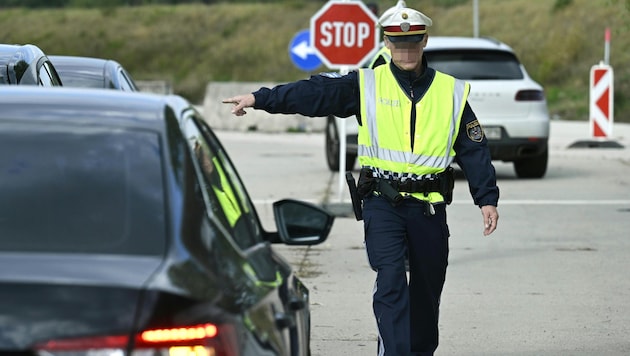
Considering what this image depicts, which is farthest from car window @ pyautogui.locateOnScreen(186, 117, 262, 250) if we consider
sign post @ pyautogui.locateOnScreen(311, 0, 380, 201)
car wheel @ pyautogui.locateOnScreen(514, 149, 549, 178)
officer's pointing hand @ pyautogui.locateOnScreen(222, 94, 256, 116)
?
car wheel @ pyautogui.locateOnScreen(514, 149, 549, 178)

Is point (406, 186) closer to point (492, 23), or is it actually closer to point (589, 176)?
point (589, 176)

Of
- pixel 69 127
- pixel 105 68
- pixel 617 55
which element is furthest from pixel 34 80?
pixel 617 55

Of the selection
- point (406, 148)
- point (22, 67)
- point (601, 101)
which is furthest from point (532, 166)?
point (22, 67)

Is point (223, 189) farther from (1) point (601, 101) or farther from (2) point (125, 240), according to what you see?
(1) point (601, 101)

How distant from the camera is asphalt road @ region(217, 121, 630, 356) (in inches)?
319

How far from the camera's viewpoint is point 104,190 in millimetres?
3740

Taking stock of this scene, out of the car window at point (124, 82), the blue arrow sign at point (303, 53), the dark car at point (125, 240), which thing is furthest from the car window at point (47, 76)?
the blue arrow sign at point (303, 53)

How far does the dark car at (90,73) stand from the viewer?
11.0 meters

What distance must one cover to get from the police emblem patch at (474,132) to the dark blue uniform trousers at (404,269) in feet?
1.01

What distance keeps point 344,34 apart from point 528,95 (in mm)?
3467

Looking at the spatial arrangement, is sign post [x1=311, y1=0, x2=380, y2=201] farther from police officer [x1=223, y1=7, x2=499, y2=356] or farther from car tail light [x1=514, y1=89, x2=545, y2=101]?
police officer [x1=223, y1=7, x2=499, y2=356]

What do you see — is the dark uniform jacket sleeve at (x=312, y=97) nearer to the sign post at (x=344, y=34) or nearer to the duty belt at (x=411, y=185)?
the duty belt at (x=411, y=185)

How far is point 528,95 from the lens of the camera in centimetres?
1733

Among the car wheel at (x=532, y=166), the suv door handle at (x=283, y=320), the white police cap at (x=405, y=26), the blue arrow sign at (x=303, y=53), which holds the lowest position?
the car wheel at (x=532, y=166)
